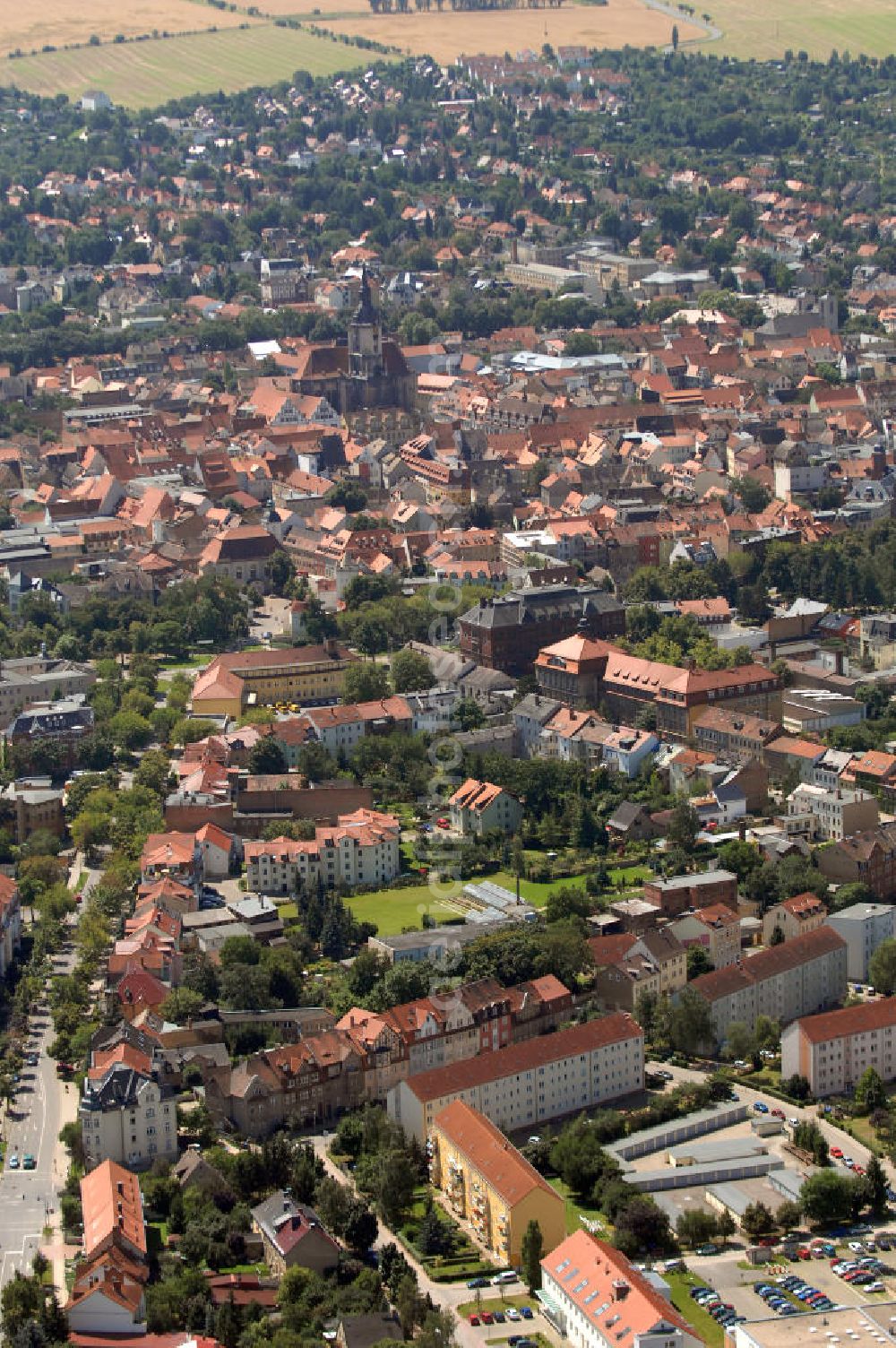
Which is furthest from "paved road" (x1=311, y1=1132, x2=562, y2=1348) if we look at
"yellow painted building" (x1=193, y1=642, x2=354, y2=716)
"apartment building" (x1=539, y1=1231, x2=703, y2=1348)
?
"yellow painted building" (x1=193, y1=642, x2=354, y2=716)

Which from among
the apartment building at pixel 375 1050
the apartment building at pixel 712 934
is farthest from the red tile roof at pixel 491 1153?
the apartment building at pixel 712 934

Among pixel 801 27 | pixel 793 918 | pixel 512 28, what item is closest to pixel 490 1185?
pixel 793 918

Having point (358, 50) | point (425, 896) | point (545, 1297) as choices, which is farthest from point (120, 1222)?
point (358, 50)

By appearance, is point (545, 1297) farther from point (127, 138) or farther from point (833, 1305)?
point (127, 138)

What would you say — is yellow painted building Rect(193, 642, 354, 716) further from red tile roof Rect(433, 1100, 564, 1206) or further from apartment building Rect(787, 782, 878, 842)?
red tile roof Rect(433, 1100, 564, 1206)

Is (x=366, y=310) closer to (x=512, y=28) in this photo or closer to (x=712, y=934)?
(x=712, y=934)
